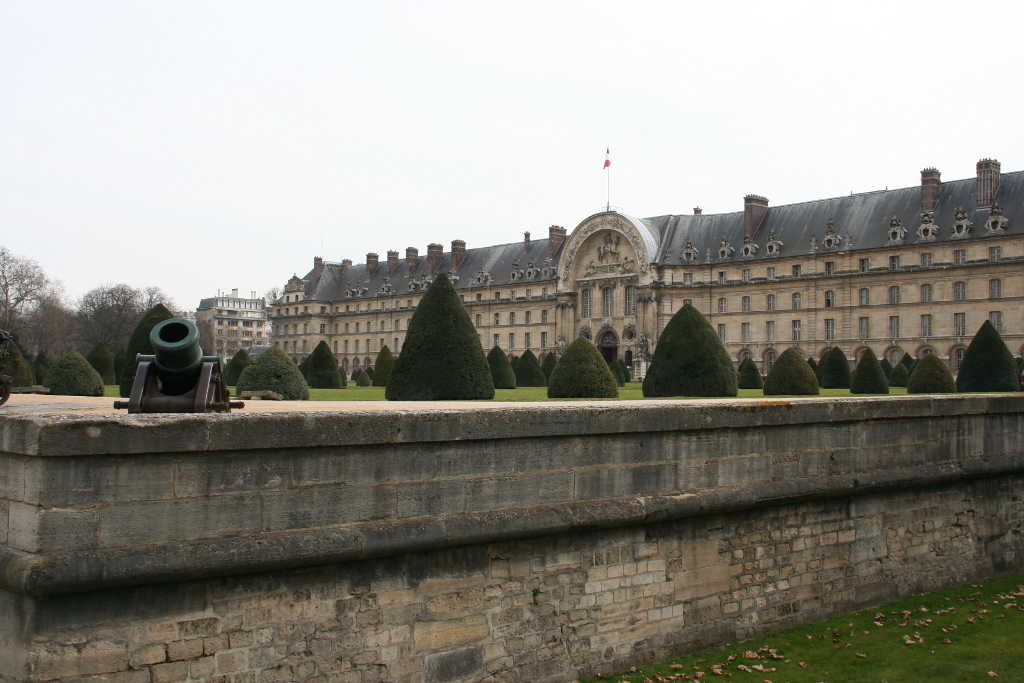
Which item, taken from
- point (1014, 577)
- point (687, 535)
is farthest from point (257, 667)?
point (1014, 577)

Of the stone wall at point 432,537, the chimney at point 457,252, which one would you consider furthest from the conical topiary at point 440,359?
the chimney at point 457,252

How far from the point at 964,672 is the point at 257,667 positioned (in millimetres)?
5839

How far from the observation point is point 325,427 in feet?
18.9

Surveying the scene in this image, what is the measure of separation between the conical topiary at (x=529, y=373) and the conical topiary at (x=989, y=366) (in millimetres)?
14786

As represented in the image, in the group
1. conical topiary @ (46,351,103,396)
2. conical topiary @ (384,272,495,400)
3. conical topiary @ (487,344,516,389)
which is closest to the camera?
conical topiary @ (384,272,495,400)

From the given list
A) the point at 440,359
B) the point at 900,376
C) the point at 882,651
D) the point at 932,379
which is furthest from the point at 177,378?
the point at 900,376

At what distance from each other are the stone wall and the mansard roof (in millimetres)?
43283

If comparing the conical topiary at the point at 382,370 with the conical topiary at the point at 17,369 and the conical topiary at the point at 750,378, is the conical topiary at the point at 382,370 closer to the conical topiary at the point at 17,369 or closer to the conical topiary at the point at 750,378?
the conical topiary at the point at 750,378

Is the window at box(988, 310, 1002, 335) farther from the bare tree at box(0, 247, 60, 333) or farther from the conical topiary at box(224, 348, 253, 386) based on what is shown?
the bare tree at box(0, 247, 60, 333)

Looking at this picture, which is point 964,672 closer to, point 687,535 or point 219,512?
point 687,535

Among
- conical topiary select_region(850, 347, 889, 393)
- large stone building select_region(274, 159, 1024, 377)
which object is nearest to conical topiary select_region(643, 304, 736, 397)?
conical topiary select_region(850, 347, 889, 393)

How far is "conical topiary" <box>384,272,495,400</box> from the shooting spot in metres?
14.2

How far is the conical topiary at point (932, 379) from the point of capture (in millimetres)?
23078

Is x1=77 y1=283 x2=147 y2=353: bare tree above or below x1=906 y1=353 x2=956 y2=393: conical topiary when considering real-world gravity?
above
